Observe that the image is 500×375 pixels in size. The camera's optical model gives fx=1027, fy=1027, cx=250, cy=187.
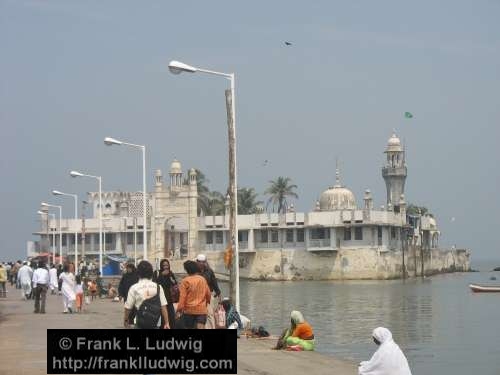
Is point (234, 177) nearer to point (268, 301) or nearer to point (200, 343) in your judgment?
point (200, 343)

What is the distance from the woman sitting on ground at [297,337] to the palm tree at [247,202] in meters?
78.9

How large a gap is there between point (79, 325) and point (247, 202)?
258ft

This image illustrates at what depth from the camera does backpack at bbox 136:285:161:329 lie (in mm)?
11812

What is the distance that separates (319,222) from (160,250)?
14.2 meters

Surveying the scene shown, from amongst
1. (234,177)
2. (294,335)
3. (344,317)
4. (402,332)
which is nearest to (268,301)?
(344,317)

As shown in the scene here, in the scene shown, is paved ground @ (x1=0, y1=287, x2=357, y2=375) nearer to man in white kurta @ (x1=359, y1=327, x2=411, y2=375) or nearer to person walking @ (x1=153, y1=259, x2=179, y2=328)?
person walking @ (x1=153, y1=259, x2=179, y2=328)

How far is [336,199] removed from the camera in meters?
93.1

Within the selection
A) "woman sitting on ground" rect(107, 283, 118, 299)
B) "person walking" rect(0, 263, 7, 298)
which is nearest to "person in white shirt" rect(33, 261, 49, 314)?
"person walking" rect(0, 263, 7, 298)

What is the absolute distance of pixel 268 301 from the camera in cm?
5291

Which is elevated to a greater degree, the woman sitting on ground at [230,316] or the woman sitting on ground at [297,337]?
the woman sitting on ground at [230,316]

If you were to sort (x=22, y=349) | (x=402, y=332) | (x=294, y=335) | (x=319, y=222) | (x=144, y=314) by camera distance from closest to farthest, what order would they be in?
1. (x=144, y=314)
2. (x=22, y=349)
3. (x=294, y=335)
4. (x=402, y=332)
5. (x=319, y=222)

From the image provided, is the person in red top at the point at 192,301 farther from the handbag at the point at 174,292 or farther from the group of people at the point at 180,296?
the handbag at the point at 174,292

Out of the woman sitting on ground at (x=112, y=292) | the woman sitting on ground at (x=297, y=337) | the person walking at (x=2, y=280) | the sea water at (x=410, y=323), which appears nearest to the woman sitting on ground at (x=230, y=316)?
the woman sitting on ground at (x=297, y=337)

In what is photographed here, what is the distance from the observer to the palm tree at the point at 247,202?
325 ft
